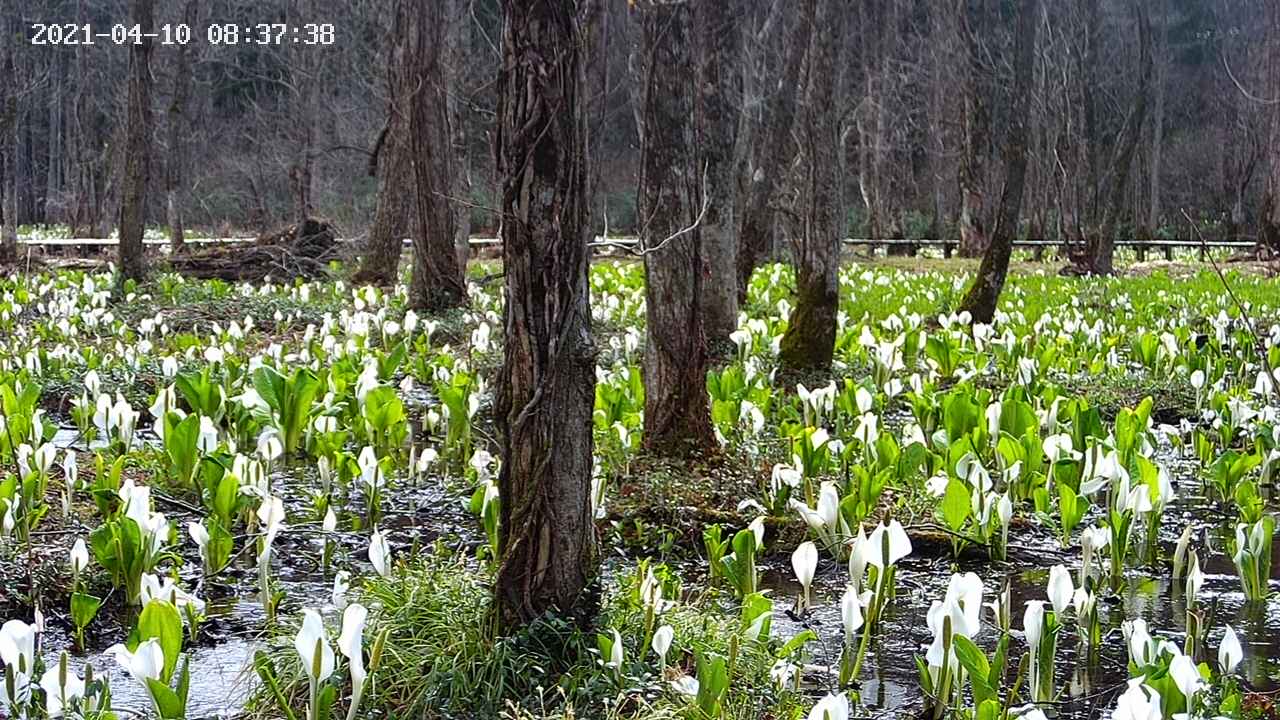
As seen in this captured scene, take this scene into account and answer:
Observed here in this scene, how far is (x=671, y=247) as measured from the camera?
579 cm

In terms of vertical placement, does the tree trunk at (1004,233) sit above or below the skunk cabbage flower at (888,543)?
above

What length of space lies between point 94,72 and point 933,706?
31.2 m

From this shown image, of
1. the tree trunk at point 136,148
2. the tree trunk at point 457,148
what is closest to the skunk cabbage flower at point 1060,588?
the tree trunk at point 457,148

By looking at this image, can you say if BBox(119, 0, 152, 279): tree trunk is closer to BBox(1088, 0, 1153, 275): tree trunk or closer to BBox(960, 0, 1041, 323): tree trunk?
BBox(960, 0, 1041, 323): tree trunk

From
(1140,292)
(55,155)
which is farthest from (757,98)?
(55,155)

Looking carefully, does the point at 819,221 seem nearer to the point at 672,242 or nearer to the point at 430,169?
the point at 672,242

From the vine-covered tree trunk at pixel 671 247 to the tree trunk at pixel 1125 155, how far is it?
38.8ft

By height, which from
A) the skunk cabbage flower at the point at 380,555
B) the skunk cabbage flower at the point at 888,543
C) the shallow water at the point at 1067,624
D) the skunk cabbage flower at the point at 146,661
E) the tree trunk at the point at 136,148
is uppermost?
the tree trunk at the point at 136,148

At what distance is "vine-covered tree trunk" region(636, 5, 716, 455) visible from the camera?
225 inches

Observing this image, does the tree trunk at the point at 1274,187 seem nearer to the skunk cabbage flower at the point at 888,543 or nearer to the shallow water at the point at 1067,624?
the shallow water at the point at 1067,624

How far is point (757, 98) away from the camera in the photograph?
→ 70.7 feet

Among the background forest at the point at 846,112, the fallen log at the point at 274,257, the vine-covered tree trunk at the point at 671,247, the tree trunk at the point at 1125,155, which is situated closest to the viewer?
the vine-covered tree trunk at the point at 671,247

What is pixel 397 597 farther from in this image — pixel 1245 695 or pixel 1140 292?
pixel 1140 292

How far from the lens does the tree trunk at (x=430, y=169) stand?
1181cm
